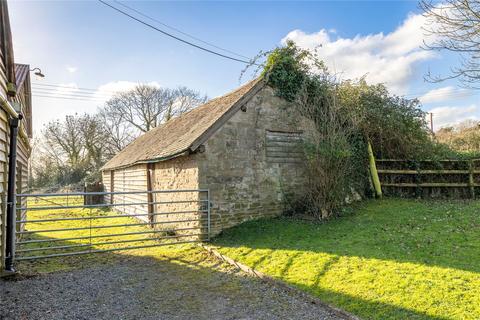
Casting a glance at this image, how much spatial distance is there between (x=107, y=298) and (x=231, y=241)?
11.5ft

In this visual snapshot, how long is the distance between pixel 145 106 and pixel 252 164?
2531cm

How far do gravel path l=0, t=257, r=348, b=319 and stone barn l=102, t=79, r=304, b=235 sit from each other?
2.64 meters

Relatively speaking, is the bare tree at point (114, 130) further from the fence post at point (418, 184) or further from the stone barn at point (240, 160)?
the fence post at point (418, 184)

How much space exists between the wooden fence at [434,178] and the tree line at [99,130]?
24427 millimetres

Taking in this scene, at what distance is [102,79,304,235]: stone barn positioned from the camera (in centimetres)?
810

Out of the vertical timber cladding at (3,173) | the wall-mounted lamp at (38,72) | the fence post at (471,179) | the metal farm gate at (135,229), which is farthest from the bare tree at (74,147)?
the fence post at (471,179)

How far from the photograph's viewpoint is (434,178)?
10.5m

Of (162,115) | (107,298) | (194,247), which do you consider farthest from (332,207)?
(162,115)

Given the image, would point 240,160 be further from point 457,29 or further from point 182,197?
point 457,29

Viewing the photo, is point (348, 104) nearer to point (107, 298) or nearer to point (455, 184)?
point (455, 184)

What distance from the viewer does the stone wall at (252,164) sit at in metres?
8.18

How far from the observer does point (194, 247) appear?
24.7 ft

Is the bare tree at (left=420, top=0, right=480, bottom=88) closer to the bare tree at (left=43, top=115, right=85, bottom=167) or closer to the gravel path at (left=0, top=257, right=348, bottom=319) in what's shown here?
the gravel path at (left=0, top=257, right=348, bottom=319)

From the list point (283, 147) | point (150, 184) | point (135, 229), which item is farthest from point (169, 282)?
point (150, 184)
